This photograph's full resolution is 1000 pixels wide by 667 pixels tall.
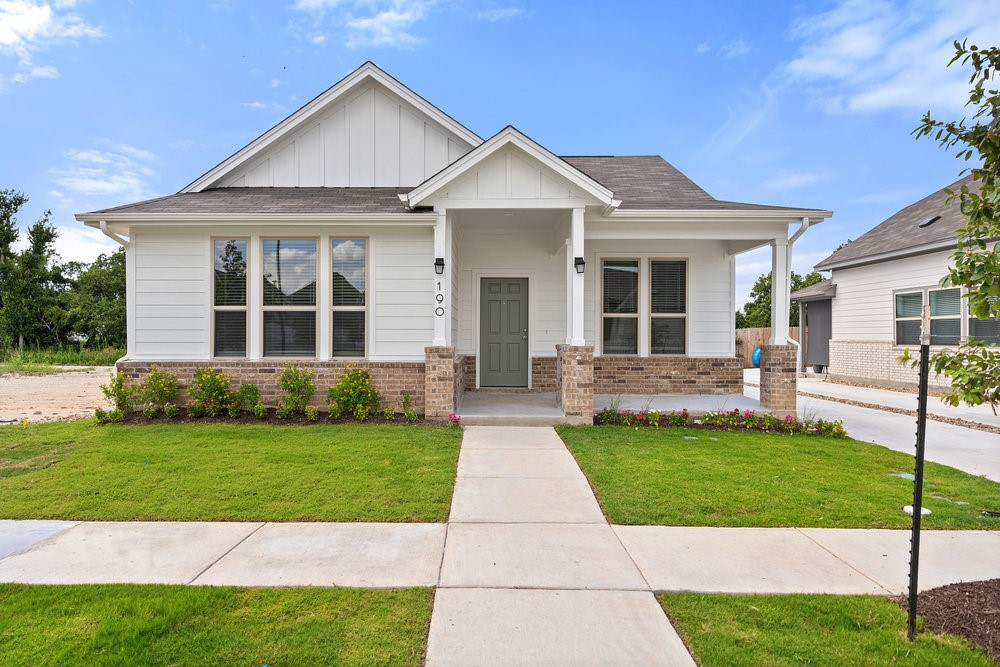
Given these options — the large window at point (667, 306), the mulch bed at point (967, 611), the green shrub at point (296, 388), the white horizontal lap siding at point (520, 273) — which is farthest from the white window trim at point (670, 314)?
the mulch bed at point (967, 611)

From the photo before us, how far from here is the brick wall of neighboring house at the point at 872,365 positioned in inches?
487

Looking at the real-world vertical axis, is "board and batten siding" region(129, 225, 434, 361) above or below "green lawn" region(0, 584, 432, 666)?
above

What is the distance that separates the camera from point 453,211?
25.2ft

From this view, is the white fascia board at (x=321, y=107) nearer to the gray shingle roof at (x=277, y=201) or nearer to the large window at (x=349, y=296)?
the gray shingle roof at (x=277, y=201)

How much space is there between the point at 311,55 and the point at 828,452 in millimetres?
15144

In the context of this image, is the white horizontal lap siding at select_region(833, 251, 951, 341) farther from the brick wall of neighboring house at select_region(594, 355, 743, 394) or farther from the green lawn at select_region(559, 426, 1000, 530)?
the green lawn at select_region(559, 426, 1000, 530)

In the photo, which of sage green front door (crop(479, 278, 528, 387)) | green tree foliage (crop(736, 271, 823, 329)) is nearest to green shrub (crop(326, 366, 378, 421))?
sage green front door (crop(479, 278, 528, 387))

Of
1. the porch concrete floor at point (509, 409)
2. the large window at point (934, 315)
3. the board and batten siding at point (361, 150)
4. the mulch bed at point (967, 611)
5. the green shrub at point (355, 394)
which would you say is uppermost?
the board and batten siding at point (361, 150)

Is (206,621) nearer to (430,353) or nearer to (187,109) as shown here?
(430,353)

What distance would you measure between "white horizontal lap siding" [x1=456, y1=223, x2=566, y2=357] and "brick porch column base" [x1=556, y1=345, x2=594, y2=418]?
251cm

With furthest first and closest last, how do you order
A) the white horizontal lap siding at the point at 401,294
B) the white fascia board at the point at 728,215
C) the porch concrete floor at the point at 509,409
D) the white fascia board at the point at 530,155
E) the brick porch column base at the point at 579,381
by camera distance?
the white horizontal lap siding at the point at 401,294 < the white fascia board at the point at 728,215 < the porch concrete floor at the point at 509,409 < the brick porch column base at the point at 579,381 < the white fascia board at the point at 530,155

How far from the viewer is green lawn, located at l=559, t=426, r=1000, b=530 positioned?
13.0ft

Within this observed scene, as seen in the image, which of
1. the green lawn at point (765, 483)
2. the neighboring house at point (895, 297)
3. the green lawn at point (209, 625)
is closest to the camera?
the green lawn at point (209, 625)

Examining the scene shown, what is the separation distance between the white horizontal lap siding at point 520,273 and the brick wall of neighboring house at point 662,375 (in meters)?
1.27
